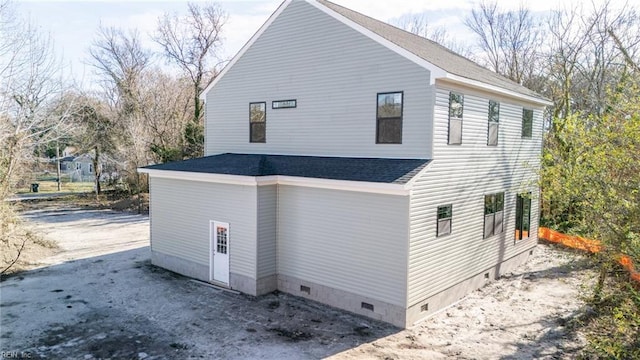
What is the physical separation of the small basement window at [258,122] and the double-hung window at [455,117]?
559cm

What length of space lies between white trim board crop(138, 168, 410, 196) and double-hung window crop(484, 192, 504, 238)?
4.58 m

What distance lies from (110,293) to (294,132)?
6.57 meters

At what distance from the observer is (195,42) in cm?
3080

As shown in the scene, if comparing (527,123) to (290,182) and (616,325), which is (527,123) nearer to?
(616,325)

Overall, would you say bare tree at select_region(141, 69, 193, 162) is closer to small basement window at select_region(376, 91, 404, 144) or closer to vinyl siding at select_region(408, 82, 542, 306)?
small basement window at select_region(376, 91, 404, 144)

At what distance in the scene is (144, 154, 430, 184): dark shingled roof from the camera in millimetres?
9297

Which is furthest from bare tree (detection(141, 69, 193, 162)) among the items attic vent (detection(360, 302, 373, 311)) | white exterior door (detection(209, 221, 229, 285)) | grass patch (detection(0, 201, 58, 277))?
attic vent (detection(360, 302, 373, 311))

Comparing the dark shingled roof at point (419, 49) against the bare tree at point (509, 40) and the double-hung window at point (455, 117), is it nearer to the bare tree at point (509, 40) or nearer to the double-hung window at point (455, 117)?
the double-hung window at point (455, 117)

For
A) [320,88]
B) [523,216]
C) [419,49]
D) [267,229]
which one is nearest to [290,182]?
[267,229]

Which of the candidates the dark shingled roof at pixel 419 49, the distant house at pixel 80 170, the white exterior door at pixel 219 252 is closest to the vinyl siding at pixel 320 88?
the dark shingled roof at pixel 419 49

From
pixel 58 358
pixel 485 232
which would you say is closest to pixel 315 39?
pixel 485 232

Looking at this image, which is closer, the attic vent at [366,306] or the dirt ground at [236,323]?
the dirt ground at [236,323]

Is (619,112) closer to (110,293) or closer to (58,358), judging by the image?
(58,358)

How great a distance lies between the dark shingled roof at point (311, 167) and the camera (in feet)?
30.5
